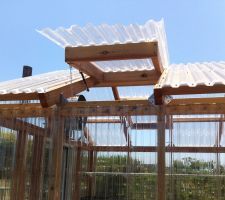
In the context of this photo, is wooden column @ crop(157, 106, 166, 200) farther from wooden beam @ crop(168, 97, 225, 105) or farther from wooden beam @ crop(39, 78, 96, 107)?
wooden beam @ crop(39, 78, 96, 107)

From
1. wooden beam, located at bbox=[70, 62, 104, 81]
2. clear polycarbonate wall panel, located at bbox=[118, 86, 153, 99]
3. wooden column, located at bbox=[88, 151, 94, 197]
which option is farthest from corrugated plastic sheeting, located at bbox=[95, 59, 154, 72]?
wooden column, located at bbox=[88, 151, 94, 197]

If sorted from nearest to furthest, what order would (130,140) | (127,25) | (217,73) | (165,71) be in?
1. (127,25)
2. (130,140)
3. (217,73)
4. (165,71)

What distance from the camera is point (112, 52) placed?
528 centimetres

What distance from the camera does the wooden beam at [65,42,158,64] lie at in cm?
520

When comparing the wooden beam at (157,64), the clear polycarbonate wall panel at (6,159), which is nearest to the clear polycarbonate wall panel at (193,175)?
the wooden beam at (157,64)

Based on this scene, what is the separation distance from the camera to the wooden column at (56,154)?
5535mm

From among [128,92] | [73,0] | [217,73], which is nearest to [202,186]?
[217,73]

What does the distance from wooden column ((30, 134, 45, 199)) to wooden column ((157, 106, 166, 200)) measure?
1.53 m

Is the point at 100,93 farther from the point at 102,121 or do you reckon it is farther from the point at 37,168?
the point at 37,168

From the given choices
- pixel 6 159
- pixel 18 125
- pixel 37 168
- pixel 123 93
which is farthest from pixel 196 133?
pixel 123 93

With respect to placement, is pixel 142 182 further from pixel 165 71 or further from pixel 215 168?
pixel 165 71

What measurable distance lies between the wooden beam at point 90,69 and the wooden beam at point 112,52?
0.20m

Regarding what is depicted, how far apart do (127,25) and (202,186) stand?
2.01 m

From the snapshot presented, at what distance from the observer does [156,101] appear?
5.17 metres
